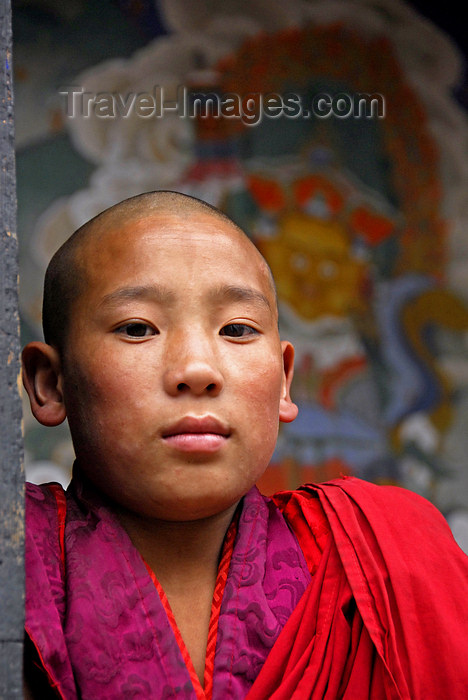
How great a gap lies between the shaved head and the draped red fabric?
1.85ft

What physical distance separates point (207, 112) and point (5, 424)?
2761mm

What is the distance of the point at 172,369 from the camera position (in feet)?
4.78

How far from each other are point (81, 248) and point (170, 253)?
0.22m

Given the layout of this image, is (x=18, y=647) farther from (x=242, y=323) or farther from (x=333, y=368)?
(x=333, y=368)

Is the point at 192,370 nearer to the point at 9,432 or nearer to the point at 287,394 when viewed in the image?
the point at 9,432

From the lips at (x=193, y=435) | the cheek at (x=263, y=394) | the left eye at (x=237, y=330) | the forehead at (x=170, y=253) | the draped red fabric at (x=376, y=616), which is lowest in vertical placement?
the draped red fabric at (x=376, y=616)

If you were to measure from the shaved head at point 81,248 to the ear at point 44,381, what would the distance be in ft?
0.10

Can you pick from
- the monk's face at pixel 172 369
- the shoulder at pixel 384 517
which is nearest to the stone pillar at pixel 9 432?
the monk's face at pixel 172 369

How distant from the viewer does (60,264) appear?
1.75m

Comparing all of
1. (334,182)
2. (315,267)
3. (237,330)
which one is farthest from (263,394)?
(334,182)

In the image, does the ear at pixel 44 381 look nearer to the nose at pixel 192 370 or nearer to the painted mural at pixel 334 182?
the nose at pixel 192 370

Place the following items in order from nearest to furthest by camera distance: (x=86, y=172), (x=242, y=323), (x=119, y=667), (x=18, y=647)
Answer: (x=18, y=647), (x=119, y=667), (x=242, y=323), (x=86, y=172)

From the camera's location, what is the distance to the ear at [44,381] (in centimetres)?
166

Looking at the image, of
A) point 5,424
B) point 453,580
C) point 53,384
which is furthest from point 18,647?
point 453,580
